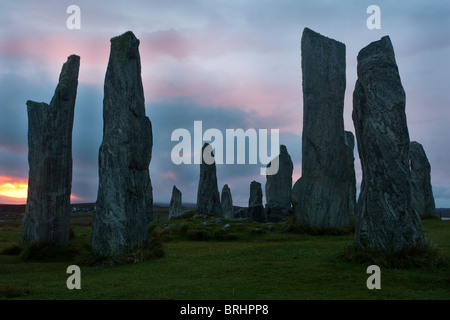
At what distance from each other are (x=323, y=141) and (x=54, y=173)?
1065 centimetres

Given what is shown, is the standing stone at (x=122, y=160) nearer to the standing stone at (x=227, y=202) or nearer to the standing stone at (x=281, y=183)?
the standing stone at (x=281, y=183)

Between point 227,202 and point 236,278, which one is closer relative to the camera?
point 236,278

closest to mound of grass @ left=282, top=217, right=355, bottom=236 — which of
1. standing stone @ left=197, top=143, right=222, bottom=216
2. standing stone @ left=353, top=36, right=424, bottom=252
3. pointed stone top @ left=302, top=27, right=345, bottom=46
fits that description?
standing stone @ left=353, top=36, right=424, bottom=252

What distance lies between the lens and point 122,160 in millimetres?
11672

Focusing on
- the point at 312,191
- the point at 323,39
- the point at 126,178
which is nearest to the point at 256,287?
the point at 126,178

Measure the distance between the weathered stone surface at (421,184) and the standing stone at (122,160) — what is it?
57.5 feet

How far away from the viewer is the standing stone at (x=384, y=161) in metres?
9.69

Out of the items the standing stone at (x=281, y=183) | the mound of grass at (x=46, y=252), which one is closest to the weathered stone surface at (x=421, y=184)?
the standing stone at (x=281, y=183)

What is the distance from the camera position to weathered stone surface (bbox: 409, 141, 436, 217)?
2383 centimetres

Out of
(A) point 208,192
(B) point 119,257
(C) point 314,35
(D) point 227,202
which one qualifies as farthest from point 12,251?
(D) point 227,202

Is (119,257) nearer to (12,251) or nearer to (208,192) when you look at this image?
(12,251)
